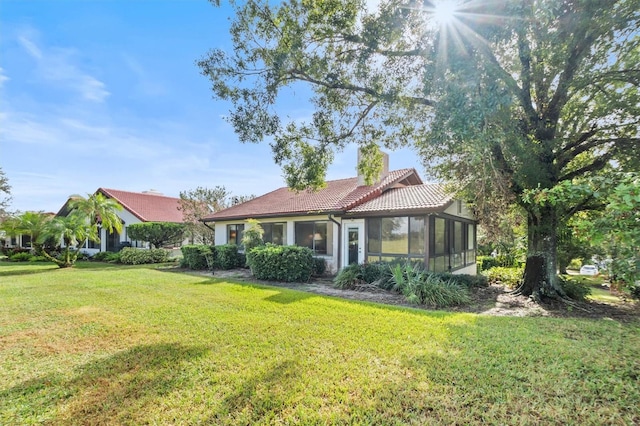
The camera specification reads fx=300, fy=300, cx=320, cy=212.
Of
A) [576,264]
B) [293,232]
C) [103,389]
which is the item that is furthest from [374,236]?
[576,264]

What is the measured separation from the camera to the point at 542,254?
998 cm

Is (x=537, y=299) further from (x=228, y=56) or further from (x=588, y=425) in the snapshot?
(x=228, y=56)

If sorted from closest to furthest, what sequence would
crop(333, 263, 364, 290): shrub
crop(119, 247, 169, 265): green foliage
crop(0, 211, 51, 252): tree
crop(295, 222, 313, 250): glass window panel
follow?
crop(333, 263, 364, 290): shrub, crop(295, 222, 313, 250): glass window panel, crop(0, 211, 51, 252): tree, crop(119, 247, 169, 265): green foliage

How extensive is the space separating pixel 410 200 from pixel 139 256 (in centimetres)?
1751

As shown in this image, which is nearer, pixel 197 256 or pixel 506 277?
pixel 506 277

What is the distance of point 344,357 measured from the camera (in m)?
4.52

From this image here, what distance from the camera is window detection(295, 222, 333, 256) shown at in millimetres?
14934

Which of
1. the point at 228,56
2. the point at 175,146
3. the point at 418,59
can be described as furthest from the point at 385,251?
the point at 175,146

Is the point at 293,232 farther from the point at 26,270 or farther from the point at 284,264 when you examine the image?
the point at 26,270

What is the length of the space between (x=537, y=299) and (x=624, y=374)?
653 cm

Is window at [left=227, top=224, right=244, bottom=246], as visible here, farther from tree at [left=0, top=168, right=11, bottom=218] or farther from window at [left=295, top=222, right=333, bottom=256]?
tree at [left=0, top=168, right=11, bottom=218]

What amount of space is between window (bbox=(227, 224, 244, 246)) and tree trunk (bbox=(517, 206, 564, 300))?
1461 centimetres

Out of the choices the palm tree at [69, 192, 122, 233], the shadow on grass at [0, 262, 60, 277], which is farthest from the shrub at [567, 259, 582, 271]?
the shadow on grass at [0, 262, 60, 277]

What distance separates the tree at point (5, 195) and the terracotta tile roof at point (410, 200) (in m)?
29.8
